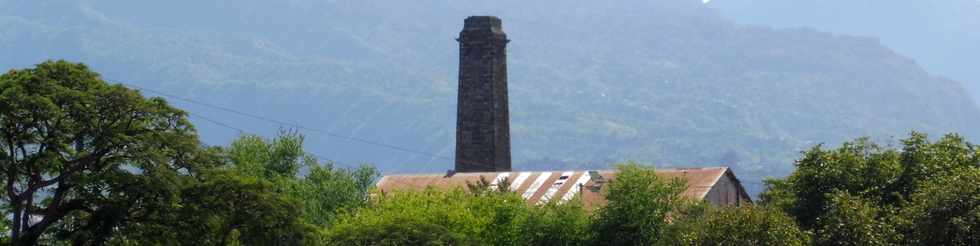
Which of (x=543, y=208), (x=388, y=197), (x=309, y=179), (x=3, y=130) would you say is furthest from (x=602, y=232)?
(x=3, y=130)

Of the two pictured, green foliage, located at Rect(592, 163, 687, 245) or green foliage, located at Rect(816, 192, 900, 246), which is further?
green foliage, located at Rect(592, 163, 687, 245)

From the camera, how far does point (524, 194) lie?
76500mm

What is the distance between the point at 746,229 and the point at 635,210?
33.4ft

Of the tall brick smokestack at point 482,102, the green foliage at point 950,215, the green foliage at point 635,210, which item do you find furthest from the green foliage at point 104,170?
the tall brick smokestack at point 482,102

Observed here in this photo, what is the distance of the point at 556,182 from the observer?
77375 mm

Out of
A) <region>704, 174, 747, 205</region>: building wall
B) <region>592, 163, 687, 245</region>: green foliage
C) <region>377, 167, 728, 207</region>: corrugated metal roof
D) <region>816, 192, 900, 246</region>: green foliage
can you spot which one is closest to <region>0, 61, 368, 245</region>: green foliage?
<region>592, 163, 687, 245</region>: green foliage

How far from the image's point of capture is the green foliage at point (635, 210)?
199ft

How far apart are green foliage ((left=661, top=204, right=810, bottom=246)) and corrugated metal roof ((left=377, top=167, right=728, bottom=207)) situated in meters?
14.0

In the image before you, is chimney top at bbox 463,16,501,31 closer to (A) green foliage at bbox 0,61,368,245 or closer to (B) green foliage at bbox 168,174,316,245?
(B) green foliage at bbox 168,174,316,245

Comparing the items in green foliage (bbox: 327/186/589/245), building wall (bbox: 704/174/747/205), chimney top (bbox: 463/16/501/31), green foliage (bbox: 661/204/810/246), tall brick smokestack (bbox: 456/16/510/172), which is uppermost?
chimney top (bbox: 463/16/501/31)

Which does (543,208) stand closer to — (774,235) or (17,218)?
(774,235)

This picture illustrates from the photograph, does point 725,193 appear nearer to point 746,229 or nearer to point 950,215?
point 746,229

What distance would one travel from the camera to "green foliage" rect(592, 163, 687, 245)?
6075cm

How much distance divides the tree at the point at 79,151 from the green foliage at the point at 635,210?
20.5 metres
